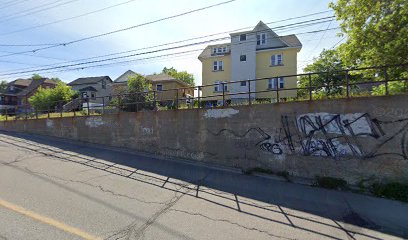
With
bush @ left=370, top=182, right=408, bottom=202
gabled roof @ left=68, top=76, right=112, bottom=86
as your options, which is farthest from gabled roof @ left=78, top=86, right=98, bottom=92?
bush @ left=370, top=182, right=408, bottom=202

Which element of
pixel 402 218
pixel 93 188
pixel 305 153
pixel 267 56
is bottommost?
pixel 402 218

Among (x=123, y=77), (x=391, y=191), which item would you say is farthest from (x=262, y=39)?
(x=391, y=191)

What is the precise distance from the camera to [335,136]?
8.34m

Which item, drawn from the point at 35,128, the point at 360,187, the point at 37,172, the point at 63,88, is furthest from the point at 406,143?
the point at 63,88

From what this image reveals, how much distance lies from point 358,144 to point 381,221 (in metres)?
2.91

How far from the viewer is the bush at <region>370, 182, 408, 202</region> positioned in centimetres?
711

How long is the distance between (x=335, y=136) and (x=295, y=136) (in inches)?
50.0

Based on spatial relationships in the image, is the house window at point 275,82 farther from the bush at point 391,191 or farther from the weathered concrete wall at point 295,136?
the bush at point 391,191

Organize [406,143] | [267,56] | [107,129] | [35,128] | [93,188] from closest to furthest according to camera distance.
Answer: [93,188]
[406,143]
[107,129]
[35,128]
[267,56]

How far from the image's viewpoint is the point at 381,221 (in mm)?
5734

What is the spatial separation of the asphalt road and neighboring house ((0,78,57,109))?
5028cm

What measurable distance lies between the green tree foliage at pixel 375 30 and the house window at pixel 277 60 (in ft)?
48.3

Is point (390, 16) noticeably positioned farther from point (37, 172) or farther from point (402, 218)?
point (37, 172)

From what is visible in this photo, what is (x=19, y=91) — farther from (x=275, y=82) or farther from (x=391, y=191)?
Answer: (x=391, y=191)
